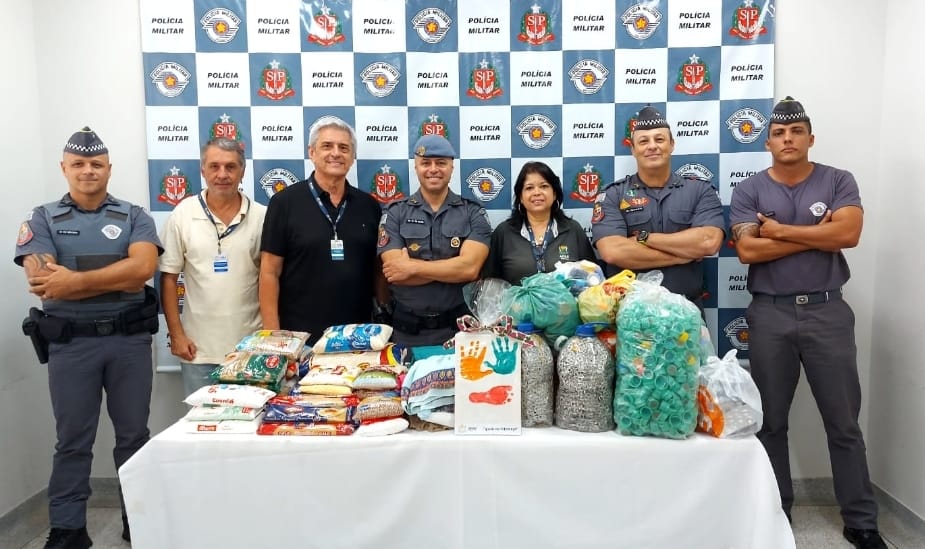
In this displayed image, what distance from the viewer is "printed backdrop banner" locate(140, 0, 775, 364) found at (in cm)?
323

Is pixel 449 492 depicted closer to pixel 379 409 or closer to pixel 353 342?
pixel 379 409

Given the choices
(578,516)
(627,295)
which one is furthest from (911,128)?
(578,516)

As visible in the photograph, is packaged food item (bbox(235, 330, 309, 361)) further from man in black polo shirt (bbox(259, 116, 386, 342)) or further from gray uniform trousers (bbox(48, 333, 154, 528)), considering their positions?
gray uniform trousers (bbox(48, 333, 154, 528))

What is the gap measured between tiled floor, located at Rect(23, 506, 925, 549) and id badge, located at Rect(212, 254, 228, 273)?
1.35 metres

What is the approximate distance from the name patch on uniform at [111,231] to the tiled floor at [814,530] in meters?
1.43

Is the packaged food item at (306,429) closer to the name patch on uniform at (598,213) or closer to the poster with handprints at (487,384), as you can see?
the poster with handprints at (487,384)

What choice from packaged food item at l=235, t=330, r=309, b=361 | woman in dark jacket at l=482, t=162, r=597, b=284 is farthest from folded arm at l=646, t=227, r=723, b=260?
packaged food item at l=235, t=330, r=309, b=361

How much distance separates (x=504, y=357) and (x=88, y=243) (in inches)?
80.6

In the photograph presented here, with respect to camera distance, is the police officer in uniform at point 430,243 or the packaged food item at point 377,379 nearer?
the packaged food item at point 377,379

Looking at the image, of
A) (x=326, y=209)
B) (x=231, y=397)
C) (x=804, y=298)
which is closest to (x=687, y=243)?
(x=804, y=298)

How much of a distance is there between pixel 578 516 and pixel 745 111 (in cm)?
242

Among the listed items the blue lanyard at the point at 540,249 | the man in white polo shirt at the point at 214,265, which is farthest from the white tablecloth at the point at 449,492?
the man in white polo shirt at the point at 214,265

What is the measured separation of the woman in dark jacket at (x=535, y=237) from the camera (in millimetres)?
2789

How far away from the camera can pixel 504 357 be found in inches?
65.9
